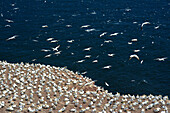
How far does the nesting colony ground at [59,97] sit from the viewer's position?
132 feet

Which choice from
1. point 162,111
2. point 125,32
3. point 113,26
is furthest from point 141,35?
point 162,111

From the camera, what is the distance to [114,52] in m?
71.4

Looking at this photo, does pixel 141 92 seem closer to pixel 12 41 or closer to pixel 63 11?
pixel 12 41

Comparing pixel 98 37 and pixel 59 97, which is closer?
pixel 59 97

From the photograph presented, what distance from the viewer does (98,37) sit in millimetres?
79812

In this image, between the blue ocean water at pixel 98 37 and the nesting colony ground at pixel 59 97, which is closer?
the nesting colony ground at pixel 59 97

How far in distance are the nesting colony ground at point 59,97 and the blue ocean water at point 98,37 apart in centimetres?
1168

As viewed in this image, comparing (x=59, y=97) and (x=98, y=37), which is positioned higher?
(x=59, y=97)

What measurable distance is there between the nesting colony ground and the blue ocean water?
11.7 metres

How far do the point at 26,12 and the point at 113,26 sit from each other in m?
35.0

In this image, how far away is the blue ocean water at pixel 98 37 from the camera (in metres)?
61.8

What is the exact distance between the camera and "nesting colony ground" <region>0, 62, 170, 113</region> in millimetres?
40375

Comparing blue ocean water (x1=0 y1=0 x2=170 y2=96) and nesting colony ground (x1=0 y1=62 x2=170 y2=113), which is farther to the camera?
blue ocean water (x1=0 y1=0 x2=170 y2=96)

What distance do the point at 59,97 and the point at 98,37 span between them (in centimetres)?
3937
